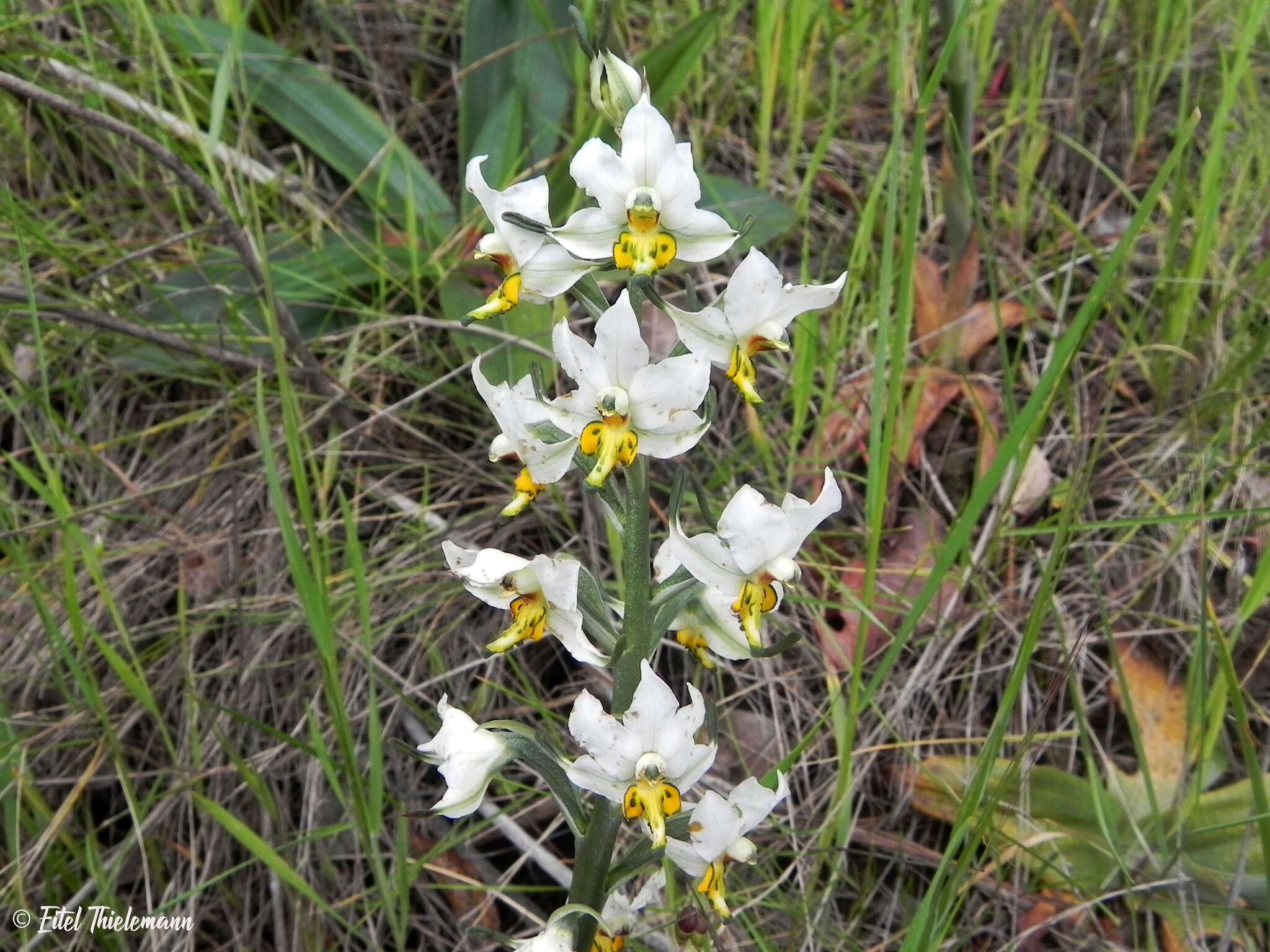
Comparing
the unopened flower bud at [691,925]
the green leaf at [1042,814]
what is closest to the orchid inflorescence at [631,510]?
the unopened flower bud at [691,925]

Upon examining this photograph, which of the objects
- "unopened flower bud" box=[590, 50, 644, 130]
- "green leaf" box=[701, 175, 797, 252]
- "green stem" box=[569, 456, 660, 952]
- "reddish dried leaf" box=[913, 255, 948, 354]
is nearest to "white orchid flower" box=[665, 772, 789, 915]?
"green stem" box=[569, 456, 660, 952]

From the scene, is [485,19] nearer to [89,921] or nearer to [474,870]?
[474,870]

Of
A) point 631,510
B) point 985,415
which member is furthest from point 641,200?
point 985,415

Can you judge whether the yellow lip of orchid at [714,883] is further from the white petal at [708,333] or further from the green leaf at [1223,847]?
the green leaf at [1223,847]

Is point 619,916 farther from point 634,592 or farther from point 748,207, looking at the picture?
point 748,207

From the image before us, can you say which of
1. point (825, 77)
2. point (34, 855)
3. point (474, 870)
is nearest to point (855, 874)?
point (474, 870)

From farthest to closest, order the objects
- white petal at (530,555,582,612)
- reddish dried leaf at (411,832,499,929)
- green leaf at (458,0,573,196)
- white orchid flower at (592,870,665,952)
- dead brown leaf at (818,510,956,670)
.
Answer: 1. green leaf at (458,0,573,196)
2. dead brown leaf at (818,510,956,670)
3. reddish dried leaf at (411,832,499,929)
4. white orchid flower at (592,870,665,952)
5. white petal at (530,555,582,612)

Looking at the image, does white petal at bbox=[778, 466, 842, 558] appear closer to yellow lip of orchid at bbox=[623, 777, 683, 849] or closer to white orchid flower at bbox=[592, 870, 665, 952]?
yellow lip of orchid at bbox=[623, 777, 683, 849]
